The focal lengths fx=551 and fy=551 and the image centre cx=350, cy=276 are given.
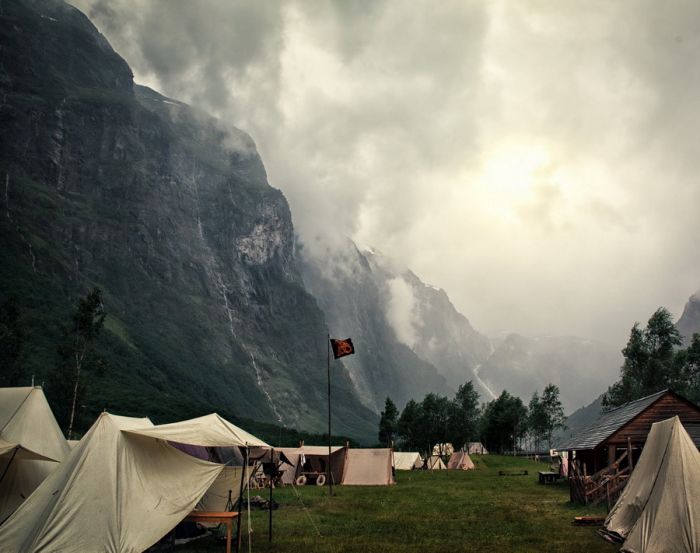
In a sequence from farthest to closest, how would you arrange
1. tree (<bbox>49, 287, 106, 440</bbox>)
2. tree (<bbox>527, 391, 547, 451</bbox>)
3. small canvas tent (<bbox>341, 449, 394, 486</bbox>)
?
tree (<bbox>527, 391, 547, 451</bbox>) < tree (<bbox>49, 287, 106, 440</bbox>) < small canvas tent (<bbox>341, 449, 394, 486</bbox>)

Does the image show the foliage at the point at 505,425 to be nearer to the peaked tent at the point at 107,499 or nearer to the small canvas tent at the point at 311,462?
the small canvas tent at the point at 311,462

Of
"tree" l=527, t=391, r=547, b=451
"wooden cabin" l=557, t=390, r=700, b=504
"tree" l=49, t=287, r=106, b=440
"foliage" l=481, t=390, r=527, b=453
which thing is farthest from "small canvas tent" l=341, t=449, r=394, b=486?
"tree" l=527, t=391, r=547, b=451

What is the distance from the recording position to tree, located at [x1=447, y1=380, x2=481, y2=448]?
5305 inches

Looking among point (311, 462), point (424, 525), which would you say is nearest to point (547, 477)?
point (311, 462)

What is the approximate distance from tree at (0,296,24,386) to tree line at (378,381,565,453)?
76275 mm

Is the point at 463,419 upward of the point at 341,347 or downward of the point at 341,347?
downward

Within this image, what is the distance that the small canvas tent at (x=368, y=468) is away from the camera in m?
49.1

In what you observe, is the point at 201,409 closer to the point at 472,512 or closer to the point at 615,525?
the point at 472,512

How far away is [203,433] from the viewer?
56.2ft

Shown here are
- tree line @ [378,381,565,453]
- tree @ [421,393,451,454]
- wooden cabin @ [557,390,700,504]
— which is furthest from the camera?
tree @ [421,393,451,454]

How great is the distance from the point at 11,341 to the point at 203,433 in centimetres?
5891

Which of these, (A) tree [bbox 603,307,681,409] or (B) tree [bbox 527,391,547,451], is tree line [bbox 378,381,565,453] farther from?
(A) tree [bbox 603,307,681,409]

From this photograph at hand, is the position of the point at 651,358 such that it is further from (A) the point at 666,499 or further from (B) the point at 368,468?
(A) the point at 666,499

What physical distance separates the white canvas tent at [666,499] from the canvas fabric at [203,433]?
462 inches
